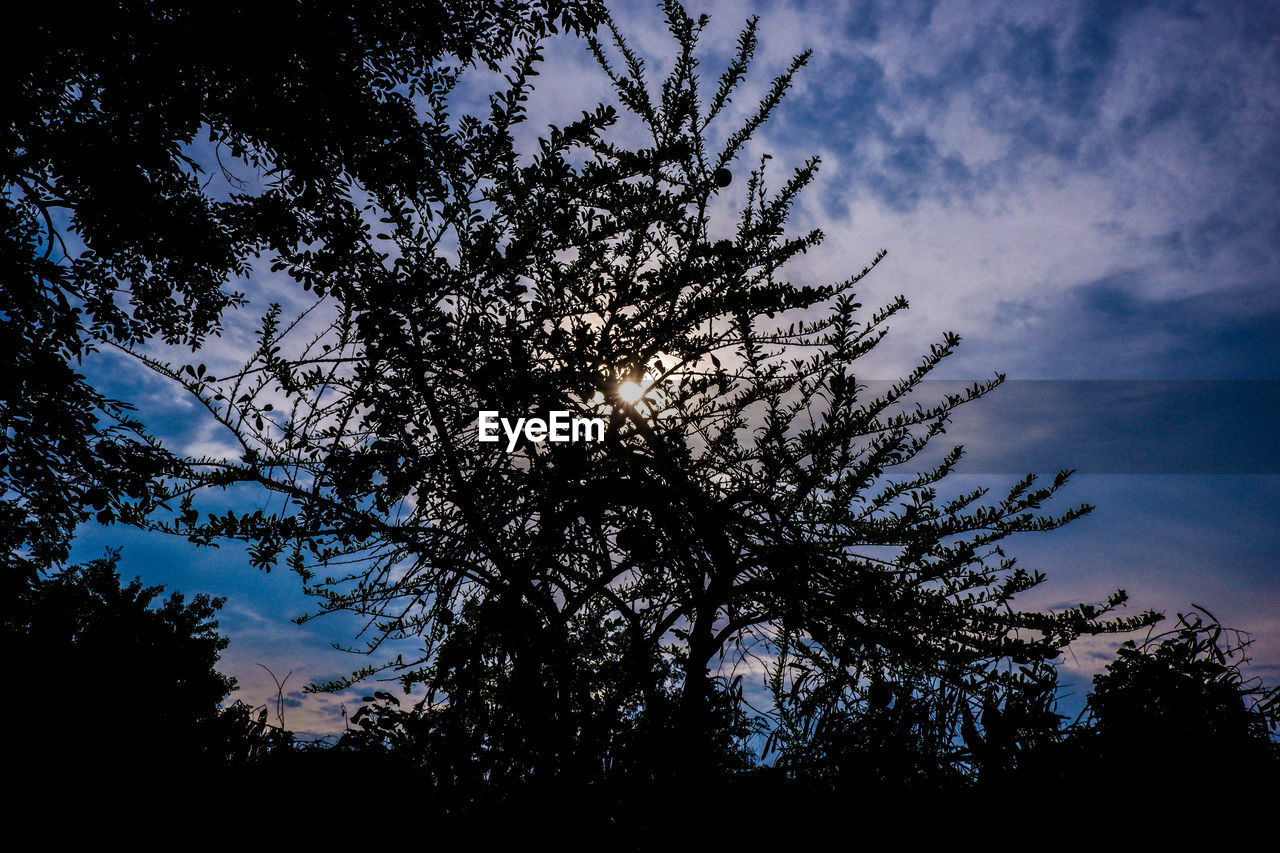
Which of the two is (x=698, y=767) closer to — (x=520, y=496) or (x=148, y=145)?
(x=520, y=496)

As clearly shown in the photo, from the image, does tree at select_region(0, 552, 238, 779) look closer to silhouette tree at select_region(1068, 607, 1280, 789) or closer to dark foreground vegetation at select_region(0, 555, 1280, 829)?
dark foreground vegetation at select_region(0, 555, 1280, 829)

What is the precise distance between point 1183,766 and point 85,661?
5.49 m

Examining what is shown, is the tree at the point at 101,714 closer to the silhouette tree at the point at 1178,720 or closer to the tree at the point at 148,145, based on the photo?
the tree at the point at 148,145

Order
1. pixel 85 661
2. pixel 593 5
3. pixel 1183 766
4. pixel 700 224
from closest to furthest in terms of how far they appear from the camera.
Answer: pixel 1183 766 → pixel 85 661 → pixel 700 224 → pixel 593 5

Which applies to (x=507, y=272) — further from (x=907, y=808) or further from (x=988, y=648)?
(x=988, y=648)

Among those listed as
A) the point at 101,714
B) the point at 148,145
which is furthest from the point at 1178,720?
the point at 148,145

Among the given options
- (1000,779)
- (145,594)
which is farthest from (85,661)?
(145,594)

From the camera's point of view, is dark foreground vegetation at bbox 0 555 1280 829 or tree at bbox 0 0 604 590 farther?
tree at bbox 0 0 604 590

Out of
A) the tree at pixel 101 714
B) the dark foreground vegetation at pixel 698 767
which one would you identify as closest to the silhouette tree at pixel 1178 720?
the dark foreground vegetation at pixel 698 767

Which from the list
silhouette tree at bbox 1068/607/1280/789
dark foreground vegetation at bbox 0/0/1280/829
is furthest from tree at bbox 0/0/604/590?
silhouette tree at bbox 1068/607/1280/789

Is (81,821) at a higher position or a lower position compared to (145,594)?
lower

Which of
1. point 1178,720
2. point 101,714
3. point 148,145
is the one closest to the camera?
point 1178,720

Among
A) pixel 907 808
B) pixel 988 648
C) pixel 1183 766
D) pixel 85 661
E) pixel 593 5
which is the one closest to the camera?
pixel 1183 766

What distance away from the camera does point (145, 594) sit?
18.0m
